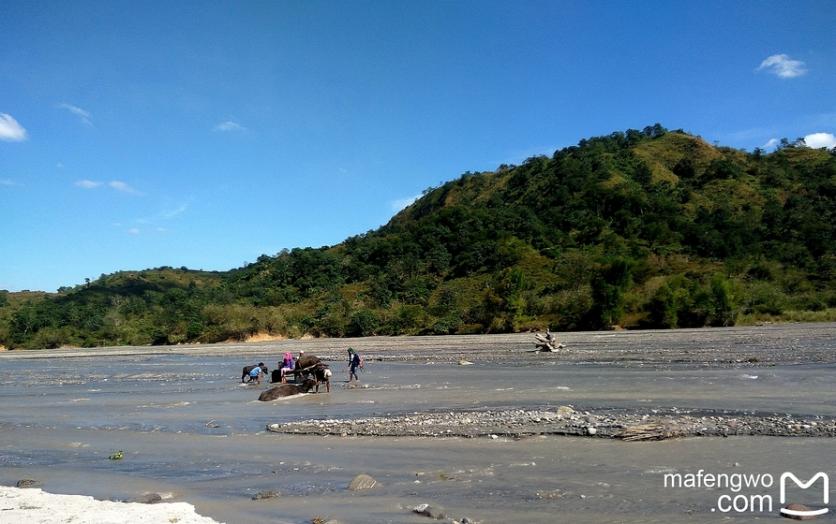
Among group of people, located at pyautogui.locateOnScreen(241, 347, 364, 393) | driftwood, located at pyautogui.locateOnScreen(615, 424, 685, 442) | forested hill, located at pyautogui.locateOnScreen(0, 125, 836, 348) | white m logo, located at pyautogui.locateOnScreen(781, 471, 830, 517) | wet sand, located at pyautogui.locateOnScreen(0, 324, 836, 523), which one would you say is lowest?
wet sand, located at pyautogui.locateOnScreen(0, 324, 836, 523)

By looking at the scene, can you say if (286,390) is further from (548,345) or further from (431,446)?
(548,345)

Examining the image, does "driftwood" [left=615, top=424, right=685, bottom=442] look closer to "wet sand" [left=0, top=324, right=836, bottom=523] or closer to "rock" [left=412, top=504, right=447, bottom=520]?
"wet sand" [left=0, top=324, right=836, bottom=523]

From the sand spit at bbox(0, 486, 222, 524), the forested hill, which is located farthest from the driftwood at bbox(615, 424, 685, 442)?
the forested hill

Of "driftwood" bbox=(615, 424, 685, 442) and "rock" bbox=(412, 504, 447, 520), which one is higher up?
"driftwood" bbox=(615, 424, 685, 442)

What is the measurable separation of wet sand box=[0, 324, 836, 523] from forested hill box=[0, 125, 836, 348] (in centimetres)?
3462

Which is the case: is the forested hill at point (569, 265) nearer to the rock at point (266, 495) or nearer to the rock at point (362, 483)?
the rock at point (362, 483)

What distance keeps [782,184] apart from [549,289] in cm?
5607

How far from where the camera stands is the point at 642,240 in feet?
287

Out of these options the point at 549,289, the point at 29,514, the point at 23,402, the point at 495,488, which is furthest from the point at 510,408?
the point at 549,289

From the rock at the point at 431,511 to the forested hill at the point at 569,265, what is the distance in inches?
2182

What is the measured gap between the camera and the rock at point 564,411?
51.2 ft

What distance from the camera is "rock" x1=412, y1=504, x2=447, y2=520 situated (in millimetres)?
8594

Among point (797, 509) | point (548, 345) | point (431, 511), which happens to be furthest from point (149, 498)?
point (548, 345)

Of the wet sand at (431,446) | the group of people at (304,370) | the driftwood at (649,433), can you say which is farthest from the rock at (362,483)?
the group of people at (304,370)
